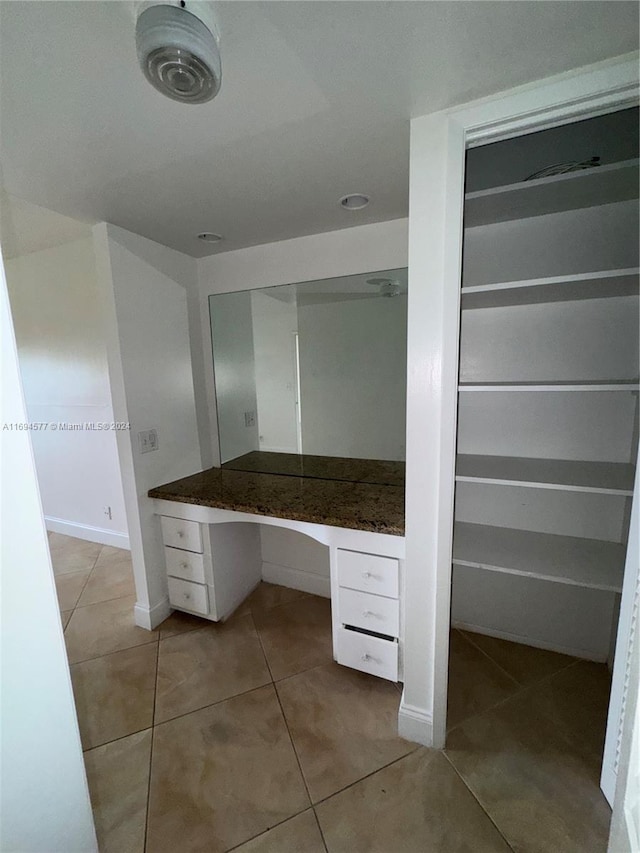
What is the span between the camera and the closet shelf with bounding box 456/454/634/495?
3.90 feet

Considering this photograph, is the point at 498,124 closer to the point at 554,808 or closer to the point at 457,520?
the point at 457,520

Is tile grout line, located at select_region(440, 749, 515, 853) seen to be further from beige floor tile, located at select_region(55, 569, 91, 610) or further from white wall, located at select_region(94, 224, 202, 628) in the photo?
beige floor tile, located at select_region(55, 569, 91, 610)

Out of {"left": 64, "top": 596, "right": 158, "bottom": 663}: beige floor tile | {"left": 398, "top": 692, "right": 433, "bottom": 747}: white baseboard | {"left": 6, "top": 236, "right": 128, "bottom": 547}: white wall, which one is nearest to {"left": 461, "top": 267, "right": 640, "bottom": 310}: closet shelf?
{"left": 398, "top": 692, "right": 433, "bottom": 747}: white baseboard

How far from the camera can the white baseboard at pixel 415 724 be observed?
1374 mm

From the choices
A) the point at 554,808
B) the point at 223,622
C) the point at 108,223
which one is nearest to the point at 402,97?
the point at 108,223

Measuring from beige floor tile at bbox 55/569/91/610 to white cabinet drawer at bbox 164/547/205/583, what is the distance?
908 mm

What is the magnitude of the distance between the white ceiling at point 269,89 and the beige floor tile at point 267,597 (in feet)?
7.64

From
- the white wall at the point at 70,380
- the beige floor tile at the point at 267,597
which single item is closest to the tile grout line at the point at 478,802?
the beige floor tile at the point at 267,597

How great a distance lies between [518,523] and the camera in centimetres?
170

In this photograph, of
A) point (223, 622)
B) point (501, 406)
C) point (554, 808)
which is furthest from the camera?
point (223, 622)

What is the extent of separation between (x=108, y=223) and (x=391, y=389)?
1.72m

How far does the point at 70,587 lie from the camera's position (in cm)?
256

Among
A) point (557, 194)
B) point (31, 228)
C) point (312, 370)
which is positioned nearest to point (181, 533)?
point (312, 370)

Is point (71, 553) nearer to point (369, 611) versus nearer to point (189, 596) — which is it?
point (189, 596)
